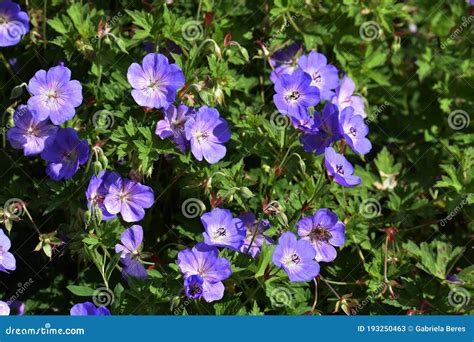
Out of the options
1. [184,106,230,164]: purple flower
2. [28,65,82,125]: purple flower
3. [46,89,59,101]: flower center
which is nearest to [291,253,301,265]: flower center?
[184,106,230,164]: purple flower

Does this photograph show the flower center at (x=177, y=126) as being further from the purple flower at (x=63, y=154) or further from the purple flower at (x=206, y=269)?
the purple flower at (x=206, y=269)

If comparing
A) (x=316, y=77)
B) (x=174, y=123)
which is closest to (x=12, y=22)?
(x=174, y=123)

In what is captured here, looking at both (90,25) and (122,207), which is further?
(90,25)

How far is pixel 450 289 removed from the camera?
11.8ft

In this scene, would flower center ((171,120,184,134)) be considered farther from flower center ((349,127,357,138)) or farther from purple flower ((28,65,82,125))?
flower center ((349,127,357,138))

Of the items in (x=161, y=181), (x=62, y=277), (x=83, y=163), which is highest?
(x=83, y=163)

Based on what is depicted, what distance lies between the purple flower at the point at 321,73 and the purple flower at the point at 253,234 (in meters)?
0.67

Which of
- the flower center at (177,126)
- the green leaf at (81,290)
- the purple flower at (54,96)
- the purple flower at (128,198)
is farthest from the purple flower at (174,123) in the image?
the green leaf at (81,290)

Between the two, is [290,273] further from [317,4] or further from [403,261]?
[317,4]

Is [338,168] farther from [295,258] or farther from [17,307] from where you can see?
[17,307]

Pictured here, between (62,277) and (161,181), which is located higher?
(161,181)

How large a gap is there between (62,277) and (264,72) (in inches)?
52.6

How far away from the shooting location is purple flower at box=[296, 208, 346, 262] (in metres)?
3.31

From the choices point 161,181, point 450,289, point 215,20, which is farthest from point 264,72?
point 450,289
